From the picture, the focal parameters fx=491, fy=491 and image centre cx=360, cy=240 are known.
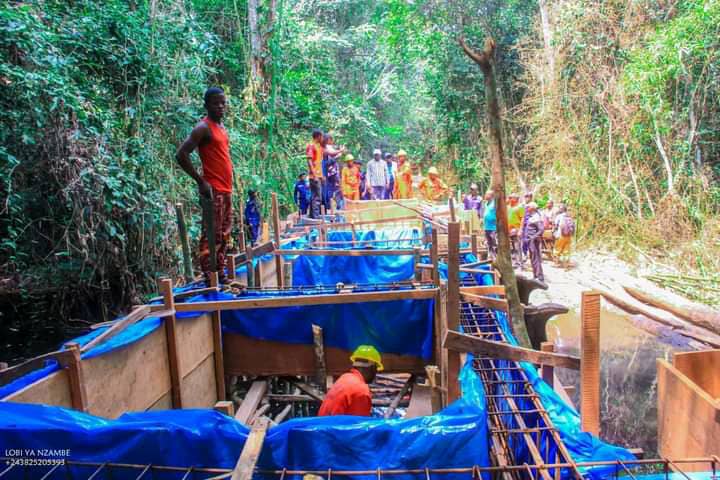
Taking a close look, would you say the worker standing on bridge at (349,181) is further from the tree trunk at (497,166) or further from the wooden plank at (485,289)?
the wooden plank at (485,289)

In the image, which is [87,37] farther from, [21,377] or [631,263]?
[631,263]

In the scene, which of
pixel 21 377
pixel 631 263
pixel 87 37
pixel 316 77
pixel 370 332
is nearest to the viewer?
pixel 21 377

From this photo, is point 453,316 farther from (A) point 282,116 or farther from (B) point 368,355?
(A) point 282,116

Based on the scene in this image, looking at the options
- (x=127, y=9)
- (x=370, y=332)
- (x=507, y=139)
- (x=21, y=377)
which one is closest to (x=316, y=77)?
(x=507, y=139)

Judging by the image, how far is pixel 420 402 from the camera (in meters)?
5.08

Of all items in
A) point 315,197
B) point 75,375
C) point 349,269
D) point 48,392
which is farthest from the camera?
point 315,197

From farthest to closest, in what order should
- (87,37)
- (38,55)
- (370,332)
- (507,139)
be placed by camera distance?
(507,139)
(87,37)
(38,55)
(370,332)

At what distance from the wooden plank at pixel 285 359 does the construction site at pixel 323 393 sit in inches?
0.6

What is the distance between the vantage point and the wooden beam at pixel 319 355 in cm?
521

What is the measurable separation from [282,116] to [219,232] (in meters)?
9.66

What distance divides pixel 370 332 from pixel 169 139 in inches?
232

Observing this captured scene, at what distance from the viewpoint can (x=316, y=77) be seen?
18.8 m

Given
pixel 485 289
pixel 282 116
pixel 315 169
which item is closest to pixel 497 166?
pixel 485 289

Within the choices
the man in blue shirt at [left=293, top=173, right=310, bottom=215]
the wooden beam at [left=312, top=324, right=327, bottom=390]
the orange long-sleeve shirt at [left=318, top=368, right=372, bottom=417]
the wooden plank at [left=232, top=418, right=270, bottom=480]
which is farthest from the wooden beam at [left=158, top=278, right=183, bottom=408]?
the man in blue shirt at [left=293, top=173, right=310, bottom=215]
